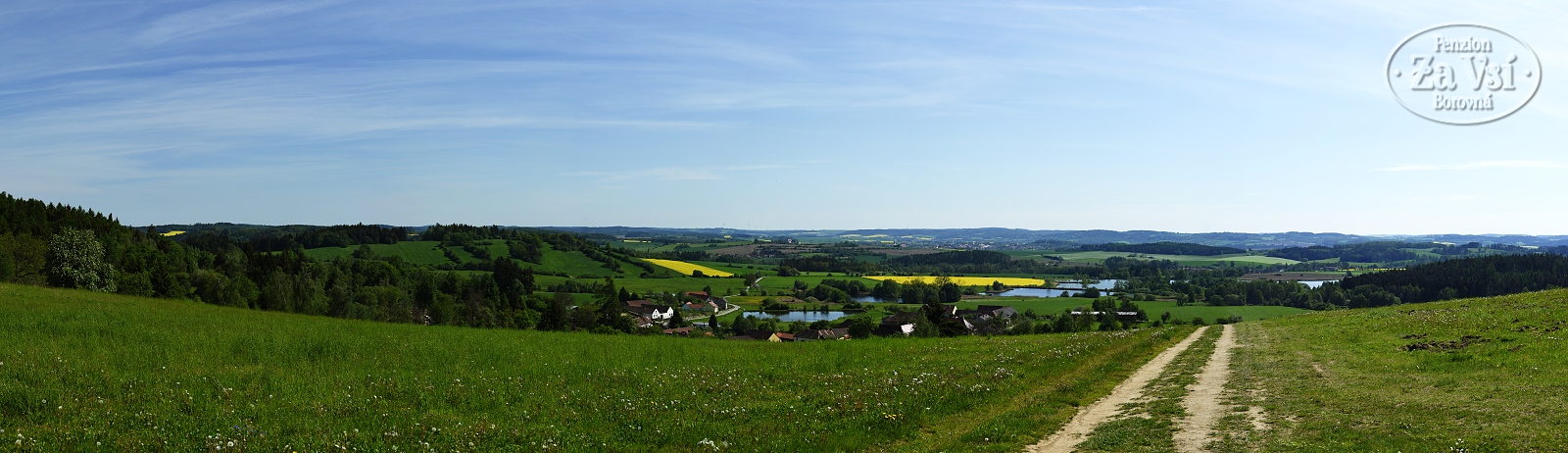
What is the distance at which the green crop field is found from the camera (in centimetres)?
1159

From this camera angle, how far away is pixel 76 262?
2138 inches

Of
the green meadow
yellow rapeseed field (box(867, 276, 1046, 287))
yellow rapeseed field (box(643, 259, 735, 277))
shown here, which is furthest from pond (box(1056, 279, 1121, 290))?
yellow rapeseed field (box(643, 259, 735, 277))

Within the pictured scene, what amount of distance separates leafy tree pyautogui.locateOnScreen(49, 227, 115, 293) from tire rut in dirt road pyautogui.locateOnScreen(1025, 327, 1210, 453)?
63263mm

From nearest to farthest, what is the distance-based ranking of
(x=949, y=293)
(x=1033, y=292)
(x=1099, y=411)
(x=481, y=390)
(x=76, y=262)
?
1. (x=1099, y=411)
2. (x=481, y=390)
3. (x=76, y=262)
4. (x=949, y=293)
5. (x=1033, y=292)

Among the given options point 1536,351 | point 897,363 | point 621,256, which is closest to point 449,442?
point 897,363

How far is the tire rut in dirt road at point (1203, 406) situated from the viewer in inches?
483

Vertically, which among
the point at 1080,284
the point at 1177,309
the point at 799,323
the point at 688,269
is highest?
the point at 688,269

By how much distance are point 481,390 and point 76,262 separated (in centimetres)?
5844

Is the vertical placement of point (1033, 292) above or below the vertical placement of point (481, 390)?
below

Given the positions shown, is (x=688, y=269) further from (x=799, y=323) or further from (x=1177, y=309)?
(x=1177, y=309)

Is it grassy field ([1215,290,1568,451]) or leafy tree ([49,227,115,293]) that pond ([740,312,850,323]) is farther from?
grassy field ([1215,290,1568,451])

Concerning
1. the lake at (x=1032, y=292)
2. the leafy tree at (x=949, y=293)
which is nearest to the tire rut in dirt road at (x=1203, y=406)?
the leafy tree at (x=949, y=293)

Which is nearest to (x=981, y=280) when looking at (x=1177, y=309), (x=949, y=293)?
(x=949, y=293)

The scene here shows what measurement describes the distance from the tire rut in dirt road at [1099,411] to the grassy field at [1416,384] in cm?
208
